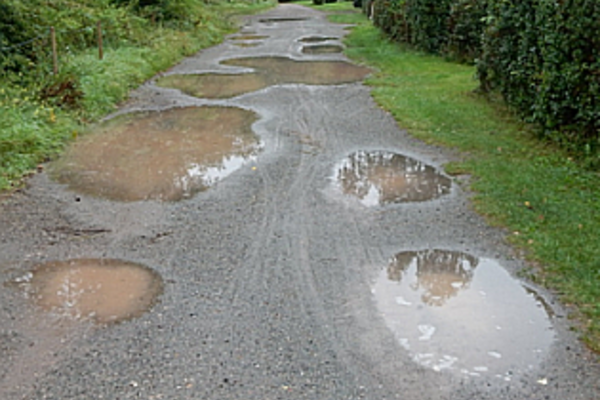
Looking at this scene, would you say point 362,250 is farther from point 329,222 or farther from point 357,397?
point 357,397

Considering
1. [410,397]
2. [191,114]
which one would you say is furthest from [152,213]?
[191,114]

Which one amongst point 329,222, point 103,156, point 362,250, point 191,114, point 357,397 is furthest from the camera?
point 191,114

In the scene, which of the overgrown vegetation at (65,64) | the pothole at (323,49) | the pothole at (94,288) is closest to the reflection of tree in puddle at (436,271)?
the pothole at (94,288)

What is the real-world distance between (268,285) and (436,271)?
1572mm

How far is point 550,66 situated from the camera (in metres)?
9.67

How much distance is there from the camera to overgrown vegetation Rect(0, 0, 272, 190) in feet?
33.2

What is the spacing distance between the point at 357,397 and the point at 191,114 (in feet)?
30.5

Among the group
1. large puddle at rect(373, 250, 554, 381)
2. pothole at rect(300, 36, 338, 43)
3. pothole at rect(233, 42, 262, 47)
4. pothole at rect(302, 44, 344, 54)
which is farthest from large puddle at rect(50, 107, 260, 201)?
pothole at rect(300, 36, 338, 43)

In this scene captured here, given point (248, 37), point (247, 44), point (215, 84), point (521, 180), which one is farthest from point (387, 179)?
point (248, 37)

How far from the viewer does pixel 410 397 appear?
13.9 ft

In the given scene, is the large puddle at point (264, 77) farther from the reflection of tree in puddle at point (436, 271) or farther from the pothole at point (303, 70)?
the reflection of tree in puddle at point (436, 271)

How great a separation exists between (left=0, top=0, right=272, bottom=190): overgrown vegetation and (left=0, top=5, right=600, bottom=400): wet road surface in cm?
81

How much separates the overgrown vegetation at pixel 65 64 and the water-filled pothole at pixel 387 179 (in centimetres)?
443

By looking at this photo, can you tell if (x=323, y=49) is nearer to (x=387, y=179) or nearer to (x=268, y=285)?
(x=387, y=179)
